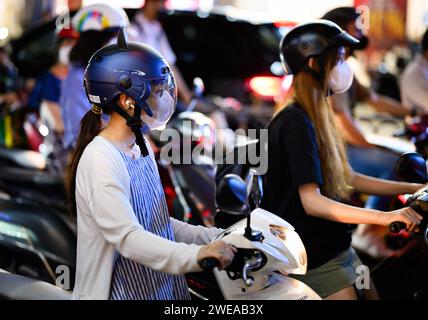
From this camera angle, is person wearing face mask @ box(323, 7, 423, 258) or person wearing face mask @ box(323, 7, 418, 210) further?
person wearing face mask @ box(323, 7, 418, 210)

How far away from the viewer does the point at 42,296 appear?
3170mm

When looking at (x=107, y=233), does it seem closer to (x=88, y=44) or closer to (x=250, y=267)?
(x=250, y=267)

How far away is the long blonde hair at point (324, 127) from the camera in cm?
370

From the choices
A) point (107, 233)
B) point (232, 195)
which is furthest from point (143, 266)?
point (232, 195)

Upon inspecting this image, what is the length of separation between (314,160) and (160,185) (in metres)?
0.72

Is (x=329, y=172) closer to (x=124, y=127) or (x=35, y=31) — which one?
(x=124, y=127)

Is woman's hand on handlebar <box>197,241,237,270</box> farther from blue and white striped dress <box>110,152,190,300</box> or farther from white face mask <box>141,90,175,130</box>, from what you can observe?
white face mask <box>141,90,175,130</box>

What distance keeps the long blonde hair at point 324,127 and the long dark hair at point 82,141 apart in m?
1.01

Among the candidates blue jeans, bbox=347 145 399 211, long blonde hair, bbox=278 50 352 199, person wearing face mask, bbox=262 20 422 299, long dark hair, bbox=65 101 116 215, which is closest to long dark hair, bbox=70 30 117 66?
blue jeans, bbox=347 145 399 211

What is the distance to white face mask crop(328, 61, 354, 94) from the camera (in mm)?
3814

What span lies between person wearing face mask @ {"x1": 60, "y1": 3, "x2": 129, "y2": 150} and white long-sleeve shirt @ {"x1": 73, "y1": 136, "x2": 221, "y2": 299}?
2651mm

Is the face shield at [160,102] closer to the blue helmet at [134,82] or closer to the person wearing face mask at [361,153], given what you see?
the blue helmet at [134,82]
